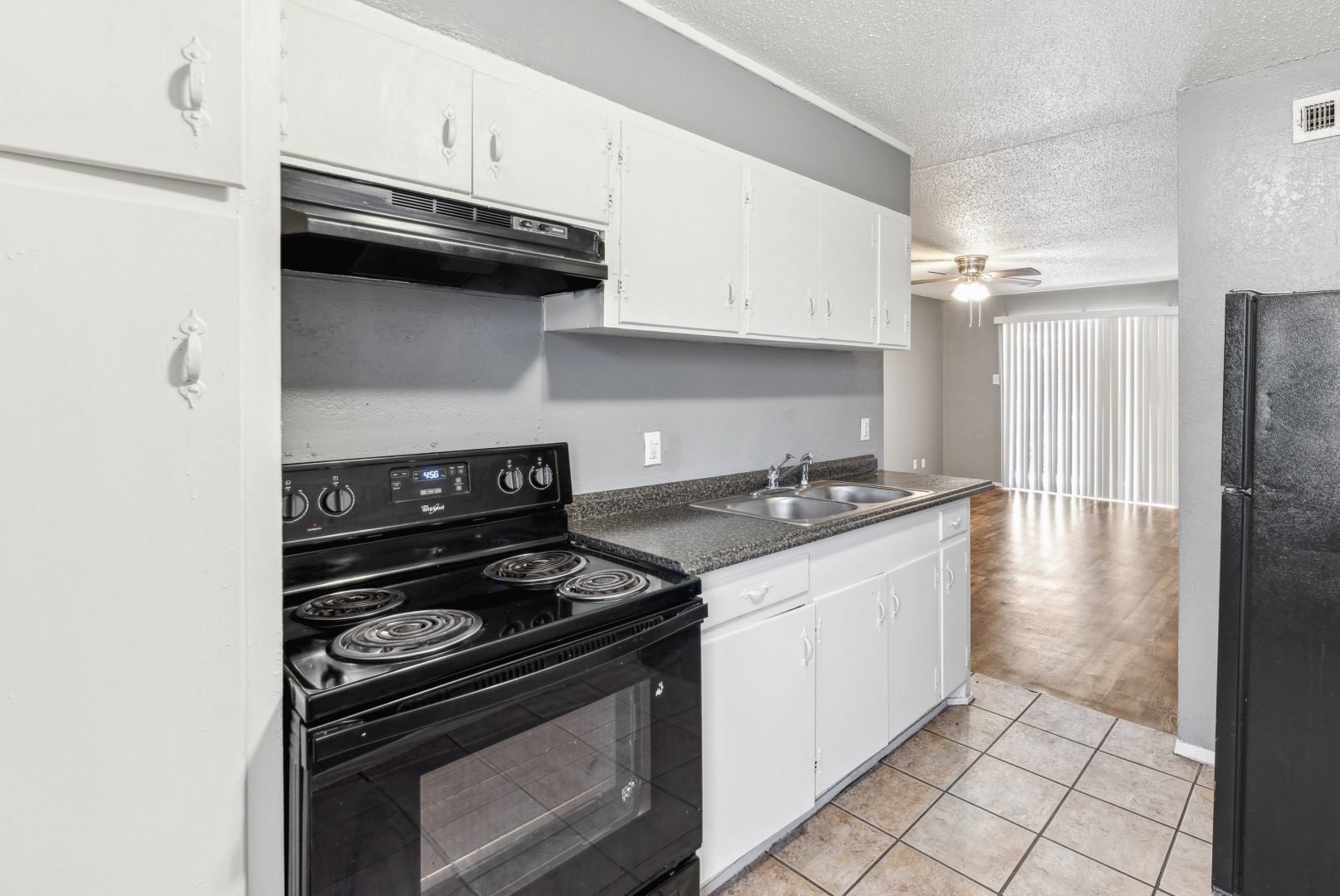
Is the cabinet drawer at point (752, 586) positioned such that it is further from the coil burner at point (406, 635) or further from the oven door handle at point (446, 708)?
the coil burner at point (406, 635)

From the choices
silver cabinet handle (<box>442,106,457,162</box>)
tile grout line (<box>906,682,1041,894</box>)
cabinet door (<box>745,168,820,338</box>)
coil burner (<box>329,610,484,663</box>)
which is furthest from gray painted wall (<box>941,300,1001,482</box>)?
coil burner (<box>329,610,484,663</box>)

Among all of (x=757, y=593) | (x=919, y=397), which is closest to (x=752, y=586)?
(x=757, y=593)

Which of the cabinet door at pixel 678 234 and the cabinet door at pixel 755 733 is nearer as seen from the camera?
the cabinet door at pixel 755 733

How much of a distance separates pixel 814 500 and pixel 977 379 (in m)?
6.99

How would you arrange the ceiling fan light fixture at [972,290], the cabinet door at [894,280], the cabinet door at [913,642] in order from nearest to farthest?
1. the cabinet door at [913,642]
2. the cabinet door at [894,280]
3. the ceiling fan light fixture at [972,290]

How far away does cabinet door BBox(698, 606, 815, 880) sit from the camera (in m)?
1.66

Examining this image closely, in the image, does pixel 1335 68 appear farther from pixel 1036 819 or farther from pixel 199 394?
pixel 199 394

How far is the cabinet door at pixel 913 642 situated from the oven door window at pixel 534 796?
105 centimetres

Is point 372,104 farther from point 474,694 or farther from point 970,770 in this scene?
point 970,770

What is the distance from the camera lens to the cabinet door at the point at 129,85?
79 centimetres

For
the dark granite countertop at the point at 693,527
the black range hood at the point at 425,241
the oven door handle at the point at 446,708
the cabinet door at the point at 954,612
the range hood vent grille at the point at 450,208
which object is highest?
the range hood vent grille at the point at 450,208

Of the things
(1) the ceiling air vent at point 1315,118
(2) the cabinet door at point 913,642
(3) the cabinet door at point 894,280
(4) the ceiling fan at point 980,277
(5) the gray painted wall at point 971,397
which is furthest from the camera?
(5) the gray painted wall at point 971,397

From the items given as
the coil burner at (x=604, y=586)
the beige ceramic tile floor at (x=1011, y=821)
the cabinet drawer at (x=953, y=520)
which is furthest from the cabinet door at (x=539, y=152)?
the beige ceramic tile floor at (x=1011, y=821)

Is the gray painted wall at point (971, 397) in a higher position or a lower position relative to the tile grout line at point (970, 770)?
higher
